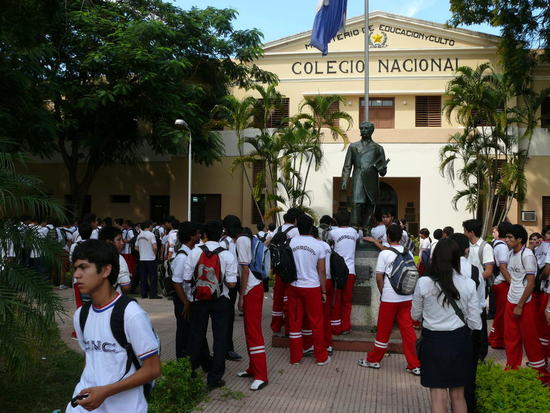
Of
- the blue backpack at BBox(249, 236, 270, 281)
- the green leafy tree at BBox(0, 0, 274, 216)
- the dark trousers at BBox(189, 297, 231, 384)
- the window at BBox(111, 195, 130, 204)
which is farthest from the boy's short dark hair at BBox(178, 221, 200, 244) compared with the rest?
the window at BBox(111, 195, 130, 204)

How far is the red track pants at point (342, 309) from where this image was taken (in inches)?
348

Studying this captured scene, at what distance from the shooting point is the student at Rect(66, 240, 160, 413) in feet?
9.79

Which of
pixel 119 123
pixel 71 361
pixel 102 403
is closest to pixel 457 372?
pixel 102 403

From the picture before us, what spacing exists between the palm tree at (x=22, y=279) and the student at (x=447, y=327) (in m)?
3.28

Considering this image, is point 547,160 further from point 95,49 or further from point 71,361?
point 71,361

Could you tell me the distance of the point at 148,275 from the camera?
46.3ft

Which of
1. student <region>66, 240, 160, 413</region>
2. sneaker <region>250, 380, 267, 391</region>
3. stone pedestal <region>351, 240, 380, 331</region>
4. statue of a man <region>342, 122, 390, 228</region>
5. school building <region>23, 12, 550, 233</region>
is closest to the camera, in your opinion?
student <region>66, 240, 160, 413</region>

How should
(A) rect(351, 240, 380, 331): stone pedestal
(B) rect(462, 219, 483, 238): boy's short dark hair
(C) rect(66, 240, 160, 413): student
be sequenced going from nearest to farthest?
(C) rect(66, 240, 160, 413): student
(B) rect(462, 219, 483, 238): boy's short dark hair
(A) rect(351, 240, 380, 331): stone pedestal

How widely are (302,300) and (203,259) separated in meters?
1.80

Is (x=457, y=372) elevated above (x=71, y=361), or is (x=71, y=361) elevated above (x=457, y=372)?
(x=457, y=372)

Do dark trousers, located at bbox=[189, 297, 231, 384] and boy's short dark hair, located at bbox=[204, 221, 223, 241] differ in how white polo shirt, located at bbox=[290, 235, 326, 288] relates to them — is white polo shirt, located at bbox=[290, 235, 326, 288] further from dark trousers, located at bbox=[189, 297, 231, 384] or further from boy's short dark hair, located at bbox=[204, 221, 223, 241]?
boy's short dark hair, located at bbox=[204, 221, 223, 241]

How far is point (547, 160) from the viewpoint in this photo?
74.9 ft

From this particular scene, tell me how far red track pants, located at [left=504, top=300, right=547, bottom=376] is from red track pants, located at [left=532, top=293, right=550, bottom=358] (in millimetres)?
200

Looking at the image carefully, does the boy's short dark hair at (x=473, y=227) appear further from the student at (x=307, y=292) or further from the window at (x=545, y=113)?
the window at (x=545, y=113)
